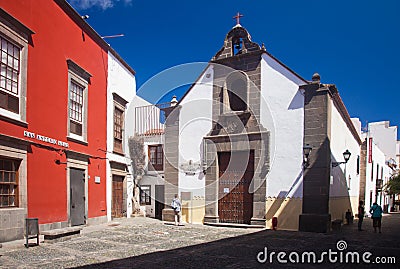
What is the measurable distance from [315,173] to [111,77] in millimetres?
10361

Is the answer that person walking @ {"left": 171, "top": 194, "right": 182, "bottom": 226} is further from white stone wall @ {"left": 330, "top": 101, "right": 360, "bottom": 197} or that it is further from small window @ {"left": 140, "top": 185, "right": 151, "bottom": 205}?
white stone wall @ {"left": 330, "top": 101, "right": 360, "bottom": 197}

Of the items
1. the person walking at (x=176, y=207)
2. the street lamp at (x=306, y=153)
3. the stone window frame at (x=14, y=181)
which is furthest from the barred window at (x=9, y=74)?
the street lamp at (x=306, y=153)

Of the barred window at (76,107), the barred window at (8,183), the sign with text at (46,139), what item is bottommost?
the barred window at (8,183)

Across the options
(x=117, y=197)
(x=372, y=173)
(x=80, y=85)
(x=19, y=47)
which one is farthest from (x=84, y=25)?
(x=372, y=173)

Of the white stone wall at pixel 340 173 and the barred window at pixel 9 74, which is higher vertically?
the barred window at pixel 9 74

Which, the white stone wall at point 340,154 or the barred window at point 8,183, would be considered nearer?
the barred window at point 8,183

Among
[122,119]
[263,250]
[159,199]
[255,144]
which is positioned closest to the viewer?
[263,250]

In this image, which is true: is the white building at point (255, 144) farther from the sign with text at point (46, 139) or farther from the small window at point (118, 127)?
the sign with text at point (46, 139)

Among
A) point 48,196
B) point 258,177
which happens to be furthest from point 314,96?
point 48,196

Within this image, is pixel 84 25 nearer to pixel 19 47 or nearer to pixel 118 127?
pixel 19 47

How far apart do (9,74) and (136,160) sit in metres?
9.99

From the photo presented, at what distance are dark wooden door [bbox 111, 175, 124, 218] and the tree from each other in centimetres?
155

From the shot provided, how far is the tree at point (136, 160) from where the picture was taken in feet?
59.3

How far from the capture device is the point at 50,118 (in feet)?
35.8
